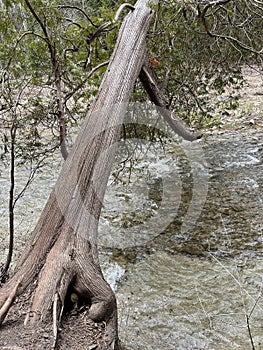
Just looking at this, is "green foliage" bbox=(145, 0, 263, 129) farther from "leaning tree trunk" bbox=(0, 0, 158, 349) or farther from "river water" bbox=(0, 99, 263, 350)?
"leaning tree trunk" bbox=(0, 0, 158, 349)

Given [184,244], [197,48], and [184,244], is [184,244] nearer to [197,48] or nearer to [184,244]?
[184,244]

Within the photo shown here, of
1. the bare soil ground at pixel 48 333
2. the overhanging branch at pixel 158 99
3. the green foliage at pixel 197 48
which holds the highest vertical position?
the green foliage at pixel 197 48

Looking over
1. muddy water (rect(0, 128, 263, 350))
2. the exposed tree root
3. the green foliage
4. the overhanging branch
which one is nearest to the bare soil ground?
the exposed tree root

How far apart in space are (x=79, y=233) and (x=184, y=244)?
72.9 inches

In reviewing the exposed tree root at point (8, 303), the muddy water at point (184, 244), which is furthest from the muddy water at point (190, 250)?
the exposed tree root at point (8, 303)

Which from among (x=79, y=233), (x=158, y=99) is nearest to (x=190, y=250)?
(x=158, y=99)

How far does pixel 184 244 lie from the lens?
149 inches

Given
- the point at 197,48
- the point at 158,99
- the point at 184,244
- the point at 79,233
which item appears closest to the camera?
the point at 79,233

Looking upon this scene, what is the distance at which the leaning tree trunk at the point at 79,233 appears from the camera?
6.13 feet

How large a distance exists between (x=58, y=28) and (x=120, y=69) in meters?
1.38

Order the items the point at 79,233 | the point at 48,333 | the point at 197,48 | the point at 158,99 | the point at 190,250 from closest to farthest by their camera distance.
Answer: the point at 48,333, the point at 79,233, the point at 190,250, the point at 158,99, the point at 197,48

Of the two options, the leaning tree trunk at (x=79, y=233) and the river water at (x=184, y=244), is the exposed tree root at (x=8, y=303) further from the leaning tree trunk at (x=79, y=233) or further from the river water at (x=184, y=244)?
the river water at (x=184, y=244)

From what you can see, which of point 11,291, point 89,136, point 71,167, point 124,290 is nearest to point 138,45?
point 89,136

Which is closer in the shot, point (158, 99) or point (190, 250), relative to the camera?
point (190, 250)
